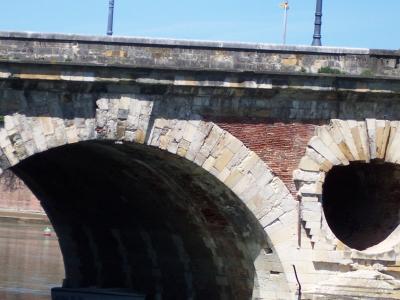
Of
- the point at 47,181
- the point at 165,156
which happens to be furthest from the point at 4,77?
the point at 47,181

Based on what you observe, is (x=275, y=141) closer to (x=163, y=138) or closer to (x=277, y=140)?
(x=277, y=140)

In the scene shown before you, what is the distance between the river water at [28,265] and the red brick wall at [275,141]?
11.2 m

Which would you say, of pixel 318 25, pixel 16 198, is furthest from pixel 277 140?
pixel 16 198

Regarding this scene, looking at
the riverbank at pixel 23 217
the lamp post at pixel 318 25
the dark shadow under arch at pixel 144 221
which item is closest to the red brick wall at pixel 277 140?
the dark shadow under arch at pixel 144 221

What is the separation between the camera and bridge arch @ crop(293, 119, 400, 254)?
70.3 ft

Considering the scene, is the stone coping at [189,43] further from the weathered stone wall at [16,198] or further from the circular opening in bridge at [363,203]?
the weathered stone wall at [16,198]

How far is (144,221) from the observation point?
26.6 meters

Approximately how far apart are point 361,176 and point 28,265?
2005 cm

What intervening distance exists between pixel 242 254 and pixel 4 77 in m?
4.91

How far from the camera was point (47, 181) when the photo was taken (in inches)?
1093

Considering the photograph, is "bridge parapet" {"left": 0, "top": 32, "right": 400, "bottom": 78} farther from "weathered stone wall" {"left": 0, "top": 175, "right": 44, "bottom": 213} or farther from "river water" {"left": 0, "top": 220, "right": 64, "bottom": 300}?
"weathered stone wall" {"left": 0, "top": 175, "right": 44, "bottom": 213}

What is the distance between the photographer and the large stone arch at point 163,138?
2034cm

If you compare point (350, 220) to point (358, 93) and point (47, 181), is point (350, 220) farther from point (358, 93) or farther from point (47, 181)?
point (47, 181)

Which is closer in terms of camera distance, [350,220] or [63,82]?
[63,82]
